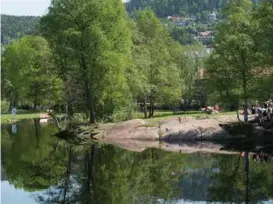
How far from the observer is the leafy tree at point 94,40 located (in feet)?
129

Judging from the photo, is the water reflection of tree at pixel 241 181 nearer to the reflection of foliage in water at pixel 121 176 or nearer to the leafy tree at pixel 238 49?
the reflection of foliage in water at pixel 121 176

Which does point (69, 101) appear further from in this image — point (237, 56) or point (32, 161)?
point (237, 56)

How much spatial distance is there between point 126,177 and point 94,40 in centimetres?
1829

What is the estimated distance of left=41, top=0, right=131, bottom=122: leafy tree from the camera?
39.3 m

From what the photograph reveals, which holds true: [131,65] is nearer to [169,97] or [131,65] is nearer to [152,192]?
[169,97]

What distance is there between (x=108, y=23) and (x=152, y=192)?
23.2 m

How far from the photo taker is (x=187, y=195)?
19375mm

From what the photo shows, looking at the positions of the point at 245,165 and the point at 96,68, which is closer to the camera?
the point at 245,165

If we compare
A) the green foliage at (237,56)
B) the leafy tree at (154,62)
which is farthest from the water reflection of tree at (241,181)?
the leafy tree at (154,62)

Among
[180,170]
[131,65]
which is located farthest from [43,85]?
[180,170]

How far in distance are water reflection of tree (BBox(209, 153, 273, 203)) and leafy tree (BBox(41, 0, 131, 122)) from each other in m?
15.7

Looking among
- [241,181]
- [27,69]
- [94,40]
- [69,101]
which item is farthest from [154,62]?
[241,181]

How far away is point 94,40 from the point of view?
39312 mm

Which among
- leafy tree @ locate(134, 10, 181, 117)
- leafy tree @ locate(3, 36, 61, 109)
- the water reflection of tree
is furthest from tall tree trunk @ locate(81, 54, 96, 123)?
leafy tree @ locate(3, 36, 61, 109)
